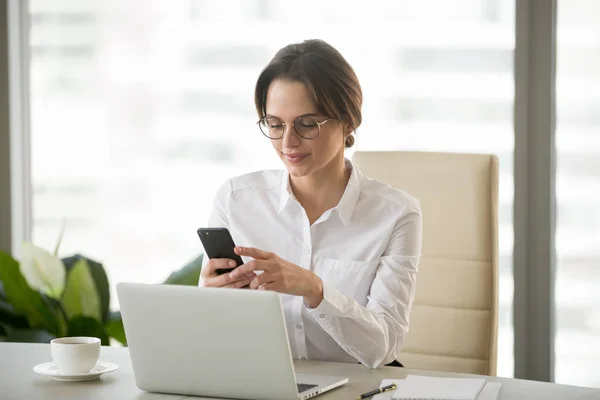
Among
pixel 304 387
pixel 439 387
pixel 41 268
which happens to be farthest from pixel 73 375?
pixel 41 268

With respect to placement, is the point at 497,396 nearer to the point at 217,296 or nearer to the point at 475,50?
the point at 217,296

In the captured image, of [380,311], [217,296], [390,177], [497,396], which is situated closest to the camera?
[217,296]

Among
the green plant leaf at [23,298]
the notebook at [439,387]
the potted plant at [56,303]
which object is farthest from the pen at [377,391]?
the green plant leaf at [23,298]

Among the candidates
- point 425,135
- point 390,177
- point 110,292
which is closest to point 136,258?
point 110,292

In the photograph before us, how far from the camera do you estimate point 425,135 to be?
10.3 feet

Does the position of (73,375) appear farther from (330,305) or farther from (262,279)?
(330,305)

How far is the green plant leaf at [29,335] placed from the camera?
2820 mm

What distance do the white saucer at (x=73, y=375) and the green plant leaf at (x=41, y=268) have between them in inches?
45.3

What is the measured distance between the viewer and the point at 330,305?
1.74 metres

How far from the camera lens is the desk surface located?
1.49 meters

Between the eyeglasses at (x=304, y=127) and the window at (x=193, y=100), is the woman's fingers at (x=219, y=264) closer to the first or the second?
the eyeglasses at (x=304, y=127)

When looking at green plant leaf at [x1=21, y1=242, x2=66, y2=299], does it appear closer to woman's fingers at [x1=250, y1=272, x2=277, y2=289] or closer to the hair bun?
the hair bun

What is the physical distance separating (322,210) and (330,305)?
1.30ft

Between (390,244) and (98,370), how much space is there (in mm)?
749
